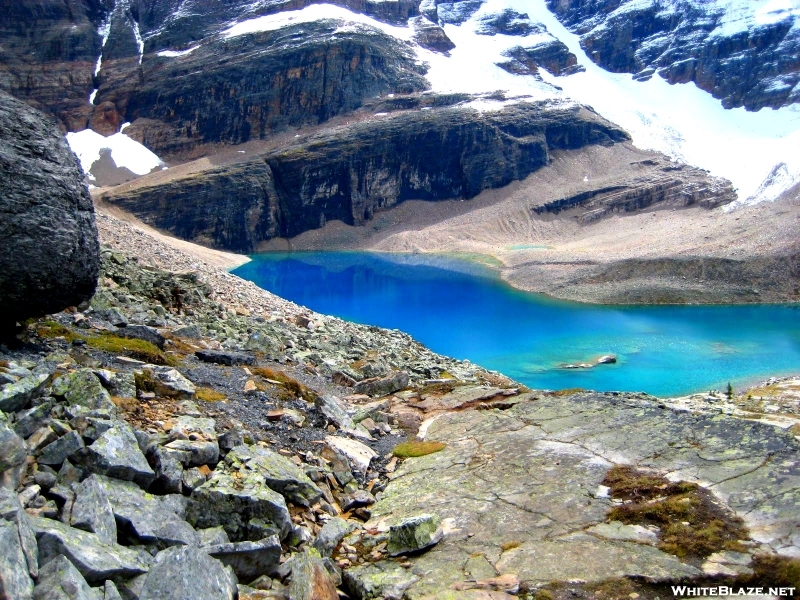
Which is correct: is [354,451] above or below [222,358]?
below

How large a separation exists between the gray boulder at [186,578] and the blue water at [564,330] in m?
33.4

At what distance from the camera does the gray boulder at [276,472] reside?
923 cm

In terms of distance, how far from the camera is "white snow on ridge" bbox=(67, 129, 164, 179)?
161625mm

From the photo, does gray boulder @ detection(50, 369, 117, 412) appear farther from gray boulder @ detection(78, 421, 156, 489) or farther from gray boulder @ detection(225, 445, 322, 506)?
gray boulder @ detection(225, 445, 322, 506)

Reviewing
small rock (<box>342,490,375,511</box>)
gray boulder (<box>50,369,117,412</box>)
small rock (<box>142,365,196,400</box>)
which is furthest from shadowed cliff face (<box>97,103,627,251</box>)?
gray boulder (<box>50,369,117,412</box>)

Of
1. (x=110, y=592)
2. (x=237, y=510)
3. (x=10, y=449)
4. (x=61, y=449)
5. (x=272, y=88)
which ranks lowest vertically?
(x=237, y=510)

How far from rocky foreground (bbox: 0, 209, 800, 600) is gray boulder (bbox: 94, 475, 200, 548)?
0.03m

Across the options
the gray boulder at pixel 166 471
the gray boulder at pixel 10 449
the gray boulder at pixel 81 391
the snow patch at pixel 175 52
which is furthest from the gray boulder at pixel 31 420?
the snow patch at pixel 175 52

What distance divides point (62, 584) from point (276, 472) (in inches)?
173

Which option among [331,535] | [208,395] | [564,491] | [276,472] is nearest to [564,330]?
[564,491]

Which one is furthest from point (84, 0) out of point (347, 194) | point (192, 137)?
point (347, 194)

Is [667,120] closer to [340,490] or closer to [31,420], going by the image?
[340,490]

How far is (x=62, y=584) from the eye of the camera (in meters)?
5.21

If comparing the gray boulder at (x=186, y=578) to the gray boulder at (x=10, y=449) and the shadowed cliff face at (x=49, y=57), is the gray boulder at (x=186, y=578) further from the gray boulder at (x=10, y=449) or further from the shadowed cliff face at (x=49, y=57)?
the shadowed cliff face at (x=49, y=57)
